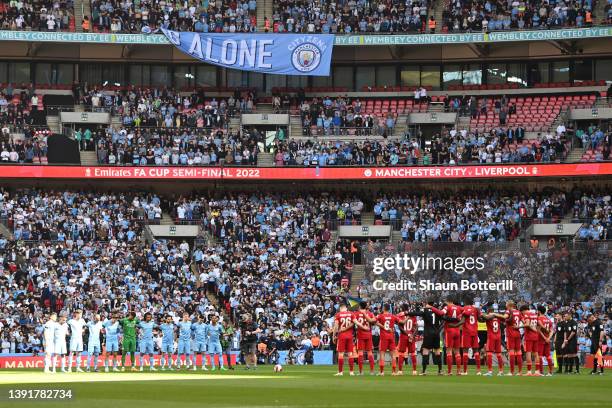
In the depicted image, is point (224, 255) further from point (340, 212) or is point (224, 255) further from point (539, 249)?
point (539, 249)

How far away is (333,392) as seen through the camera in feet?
75.4

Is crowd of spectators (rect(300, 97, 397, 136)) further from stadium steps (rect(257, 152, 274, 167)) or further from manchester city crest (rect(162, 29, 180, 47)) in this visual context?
manchester city crest (rect(162, 29, 180, 47))

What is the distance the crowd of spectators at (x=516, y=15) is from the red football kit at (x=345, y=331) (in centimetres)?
3798

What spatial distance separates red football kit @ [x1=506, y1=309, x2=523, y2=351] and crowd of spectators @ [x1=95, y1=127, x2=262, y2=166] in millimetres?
31985

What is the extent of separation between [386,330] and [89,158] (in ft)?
112

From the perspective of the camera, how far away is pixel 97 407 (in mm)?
18812

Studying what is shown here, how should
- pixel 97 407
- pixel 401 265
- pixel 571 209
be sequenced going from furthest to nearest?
1. pixel 571 209
2. pixel 401 265
3. pixel 97 407

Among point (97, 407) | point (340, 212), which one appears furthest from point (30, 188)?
point (97, 407)

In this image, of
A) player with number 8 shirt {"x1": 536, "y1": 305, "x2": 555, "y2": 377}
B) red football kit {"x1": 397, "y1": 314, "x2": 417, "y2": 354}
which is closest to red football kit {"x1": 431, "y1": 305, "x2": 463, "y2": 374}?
red football kit {"x1": 397, "y1": 314, "x2": 417, "y2": 354}

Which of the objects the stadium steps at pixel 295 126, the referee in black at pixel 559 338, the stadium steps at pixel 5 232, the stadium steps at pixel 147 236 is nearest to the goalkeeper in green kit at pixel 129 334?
the referee in black at pixel 559 338

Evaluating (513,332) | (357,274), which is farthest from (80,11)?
(513,332)

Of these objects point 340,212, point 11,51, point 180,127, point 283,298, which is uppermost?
point 11,51

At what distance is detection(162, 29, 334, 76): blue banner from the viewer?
6575 centimetres

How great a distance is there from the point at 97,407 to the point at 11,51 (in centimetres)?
5362
